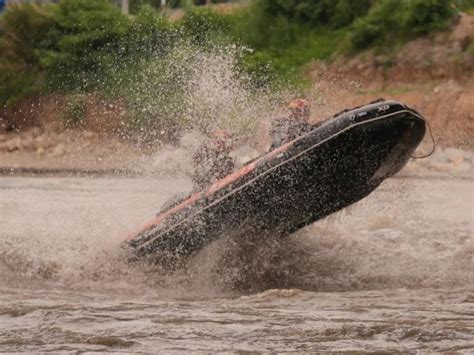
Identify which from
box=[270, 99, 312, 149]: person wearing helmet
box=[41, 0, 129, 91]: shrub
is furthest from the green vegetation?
box=[270, 99, 312, 149]: person wearing helmet

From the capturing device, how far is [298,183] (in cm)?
1084

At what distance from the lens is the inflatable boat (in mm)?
10609

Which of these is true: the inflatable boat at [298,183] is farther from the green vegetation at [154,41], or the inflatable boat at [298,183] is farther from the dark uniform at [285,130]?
the green vegetation at [154,41]

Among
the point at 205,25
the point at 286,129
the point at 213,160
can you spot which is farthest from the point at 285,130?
the point at 205,25

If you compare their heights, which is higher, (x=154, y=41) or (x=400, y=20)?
(x=154, y=41)

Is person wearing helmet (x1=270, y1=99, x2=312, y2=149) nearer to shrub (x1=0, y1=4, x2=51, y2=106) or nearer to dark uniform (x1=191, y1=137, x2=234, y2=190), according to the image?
dark uniform (x1=191, y1=137, x2=234, y2=190)

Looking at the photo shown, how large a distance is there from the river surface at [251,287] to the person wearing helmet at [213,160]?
2.33 ft

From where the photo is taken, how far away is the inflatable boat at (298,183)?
1061 cm

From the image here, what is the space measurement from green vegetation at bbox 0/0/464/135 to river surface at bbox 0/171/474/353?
35.8ft

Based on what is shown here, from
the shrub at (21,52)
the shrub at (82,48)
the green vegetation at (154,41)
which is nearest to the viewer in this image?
the green vegetation at (154,41)

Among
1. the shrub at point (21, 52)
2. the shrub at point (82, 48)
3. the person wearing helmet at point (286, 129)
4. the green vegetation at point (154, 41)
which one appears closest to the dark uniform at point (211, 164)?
the person wearing helmet at point (286, 129)

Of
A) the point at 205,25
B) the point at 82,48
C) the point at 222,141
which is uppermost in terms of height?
the point at 205,25

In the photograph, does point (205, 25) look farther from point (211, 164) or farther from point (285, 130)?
point (285, 130)

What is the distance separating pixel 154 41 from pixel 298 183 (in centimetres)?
1938
